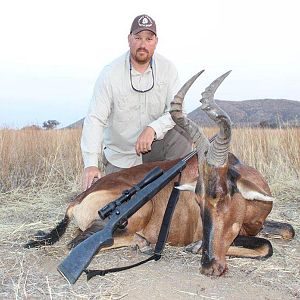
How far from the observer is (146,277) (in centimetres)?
412

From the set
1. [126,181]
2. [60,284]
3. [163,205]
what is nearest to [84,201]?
[126,181]

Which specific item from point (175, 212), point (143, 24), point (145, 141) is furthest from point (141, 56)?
point (175, 212)

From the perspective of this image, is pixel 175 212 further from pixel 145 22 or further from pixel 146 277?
pixel 145 22

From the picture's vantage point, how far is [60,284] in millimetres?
3957

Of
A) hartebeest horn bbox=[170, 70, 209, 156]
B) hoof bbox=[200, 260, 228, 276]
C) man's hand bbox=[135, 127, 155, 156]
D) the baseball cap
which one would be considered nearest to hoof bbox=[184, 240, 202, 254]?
hoof bbox=[200, 260, 228, 276]

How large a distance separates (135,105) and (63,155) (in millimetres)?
4703

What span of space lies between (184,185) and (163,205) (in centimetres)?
70

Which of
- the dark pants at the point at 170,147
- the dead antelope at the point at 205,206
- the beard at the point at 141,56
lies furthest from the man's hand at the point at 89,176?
the beard at the point at 141,56

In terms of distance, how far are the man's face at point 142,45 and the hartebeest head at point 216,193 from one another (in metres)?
2.03

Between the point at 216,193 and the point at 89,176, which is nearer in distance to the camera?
the point at 216,193

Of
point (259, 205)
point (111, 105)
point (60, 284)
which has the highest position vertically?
point (111, 105)

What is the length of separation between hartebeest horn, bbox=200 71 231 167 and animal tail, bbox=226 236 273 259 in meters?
0.90

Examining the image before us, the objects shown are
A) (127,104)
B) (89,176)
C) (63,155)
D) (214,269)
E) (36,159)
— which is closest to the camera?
(214,269)

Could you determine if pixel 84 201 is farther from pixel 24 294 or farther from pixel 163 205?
pixel 24 294
